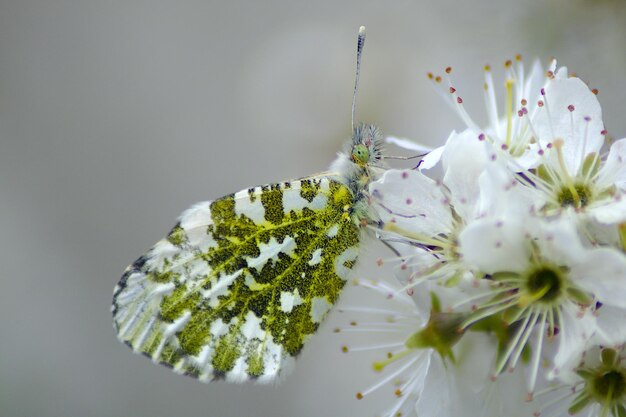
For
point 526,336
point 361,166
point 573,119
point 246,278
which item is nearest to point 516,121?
point 573,119

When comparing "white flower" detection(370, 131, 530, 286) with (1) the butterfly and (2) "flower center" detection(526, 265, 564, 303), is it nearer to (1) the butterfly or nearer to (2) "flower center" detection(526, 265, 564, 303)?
(2) "flower center" detection(526, 265, 564, 303)

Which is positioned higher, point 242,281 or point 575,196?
point 575,196

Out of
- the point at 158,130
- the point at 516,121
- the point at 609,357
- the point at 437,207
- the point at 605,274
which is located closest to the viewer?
the point at 605,274

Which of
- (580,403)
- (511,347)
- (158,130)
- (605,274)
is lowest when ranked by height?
(158,130)

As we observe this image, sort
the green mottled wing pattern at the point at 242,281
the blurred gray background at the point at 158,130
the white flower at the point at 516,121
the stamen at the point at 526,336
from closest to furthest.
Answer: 1. the stamen at the point at 526,336
2. the white flower at the point at 516,121
3. the green mottled wing pattern at the point at 242,281
4. the blurred gray background at the point at 158,130

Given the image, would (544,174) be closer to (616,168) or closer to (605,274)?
(616,168)

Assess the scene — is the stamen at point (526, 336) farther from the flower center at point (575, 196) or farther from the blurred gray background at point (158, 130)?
the blurred gray background at point (158, 130)

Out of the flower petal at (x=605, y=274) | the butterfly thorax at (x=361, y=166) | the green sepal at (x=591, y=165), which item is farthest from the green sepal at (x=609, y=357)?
the butterfly thorax at (x=361, y=166)
